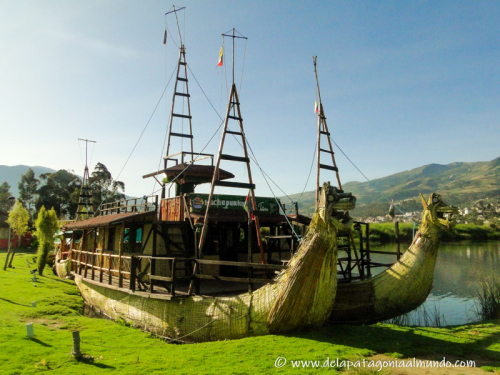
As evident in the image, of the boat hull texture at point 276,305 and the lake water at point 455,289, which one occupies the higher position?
the boat hull texture at point 276,305

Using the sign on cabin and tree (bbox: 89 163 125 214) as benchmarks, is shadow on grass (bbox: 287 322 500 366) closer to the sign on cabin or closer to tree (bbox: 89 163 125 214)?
the sign on cabin

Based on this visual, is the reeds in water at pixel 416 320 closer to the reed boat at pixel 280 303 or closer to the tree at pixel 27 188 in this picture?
the reed boat at pixel 280 303

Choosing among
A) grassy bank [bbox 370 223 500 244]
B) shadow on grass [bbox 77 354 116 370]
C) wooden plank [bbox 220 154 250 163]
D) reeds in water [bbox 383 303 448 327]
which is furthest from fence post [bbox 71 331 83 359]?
grassy bank [bbox 370 223 500 244]

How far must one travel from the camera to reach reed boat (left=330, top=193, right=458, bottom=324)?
11195 mm

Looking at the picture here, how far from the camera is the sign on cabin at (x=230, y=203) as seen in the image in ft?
44.0

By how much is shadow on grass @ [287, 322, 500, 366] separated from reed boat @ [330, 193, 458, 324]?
4.19 feet

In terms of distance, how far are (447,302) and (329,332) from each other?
12.1 metres

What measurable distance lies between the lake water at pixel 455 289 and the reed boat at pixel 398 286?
226cm

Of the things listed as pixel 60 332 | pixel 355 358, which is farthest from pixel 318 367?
pixel 60 332

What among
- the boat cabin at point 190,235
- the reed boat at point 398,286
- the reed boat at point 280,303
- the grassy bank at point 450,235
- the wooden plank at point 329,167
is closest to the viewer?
the reed boat at point 280,303

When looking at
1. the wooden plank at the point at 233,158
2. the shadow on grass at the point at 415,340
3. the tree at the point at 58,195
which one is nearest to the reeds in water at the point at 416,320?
the shadow on grass at the point at 415,340

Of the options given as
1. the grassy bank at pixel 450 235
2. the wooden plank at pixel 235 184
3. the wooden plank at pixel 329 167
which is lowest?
the grassy bank at pixel 450 235

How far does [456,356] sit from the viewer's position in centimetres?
800

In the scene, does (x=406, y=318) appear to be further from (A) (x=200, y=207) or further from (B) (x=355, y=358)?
(A) (x=200, y=207)
